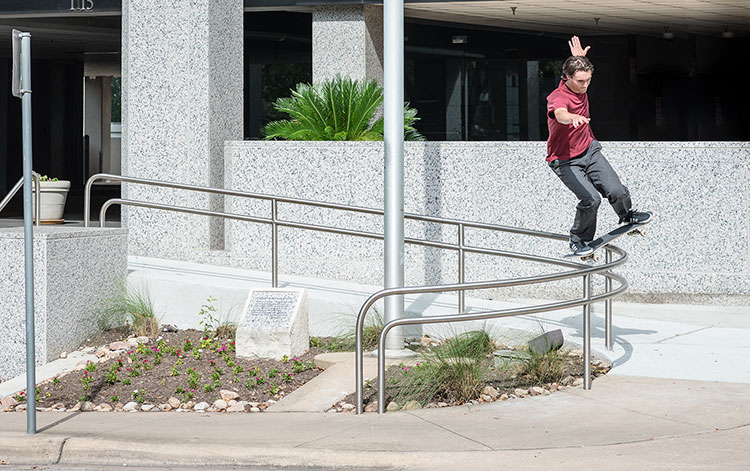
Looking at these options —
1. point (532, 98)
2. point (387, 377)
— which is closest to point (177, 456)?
point (387, 377)

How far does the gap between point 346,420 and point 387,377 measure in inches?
44.3

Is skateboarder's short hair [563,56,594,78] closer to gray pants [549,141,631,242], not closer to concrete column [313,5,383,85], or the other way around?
gray pants [549,141,631,242]

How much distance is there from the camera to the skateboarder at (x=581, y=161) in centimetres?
840

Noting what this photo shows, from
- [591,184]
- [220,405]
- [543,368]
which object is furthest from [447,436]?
[591,184]

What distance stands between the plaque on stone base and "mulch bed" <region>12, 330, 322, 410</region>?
98mm

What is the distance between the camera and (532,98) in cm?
2270

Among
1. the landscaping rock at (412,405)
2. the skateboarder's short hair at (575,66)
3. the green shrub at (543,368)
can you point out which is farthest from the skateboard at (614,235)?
the landscaping rock at (412,405)

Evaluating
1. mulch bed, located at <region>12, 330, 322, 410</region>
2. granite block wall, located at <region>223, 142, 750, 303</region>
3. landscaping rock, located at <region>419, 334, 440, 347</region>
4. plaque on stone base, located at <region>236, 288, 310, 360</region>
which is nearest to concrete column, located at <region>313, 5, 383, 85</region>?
granite block wall, located at <region>223, 142, 750, 303</region>

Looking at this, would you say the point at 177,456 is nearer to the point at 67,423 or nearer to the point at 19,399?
the point at 67,423

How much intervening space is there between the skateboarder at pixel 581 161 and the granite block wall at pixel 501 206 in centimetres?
278

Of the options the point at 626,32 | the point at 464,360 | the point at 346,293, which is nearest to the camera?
the point at 464,360

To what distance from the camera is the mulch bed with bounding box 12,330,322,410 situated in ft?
27.6

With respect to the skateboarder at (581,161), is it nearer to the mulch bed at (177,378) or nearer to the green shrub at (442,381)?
the green shrub at (442,381)

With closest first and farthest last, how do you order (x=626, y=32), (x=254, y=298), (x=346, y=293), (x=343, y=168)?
(x=254, y=298) < (x=346, y=293) < (x=343, y=168) < (x=626, y=32)
